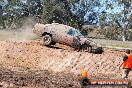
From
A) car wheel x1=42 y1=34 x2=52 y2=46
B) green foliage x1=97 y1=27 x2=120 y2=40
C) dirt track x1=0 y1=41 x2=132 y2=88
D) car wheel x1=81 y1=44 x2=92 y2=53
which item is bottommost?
green foliage x1=97 y1=27 x2=120 y2=40

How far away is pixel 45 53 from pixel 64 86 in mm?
10746

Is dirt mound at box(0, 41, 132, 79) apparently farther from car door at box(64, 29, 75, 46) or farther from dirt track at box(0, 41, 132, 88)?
car door at box(64, 29, 75, 46)

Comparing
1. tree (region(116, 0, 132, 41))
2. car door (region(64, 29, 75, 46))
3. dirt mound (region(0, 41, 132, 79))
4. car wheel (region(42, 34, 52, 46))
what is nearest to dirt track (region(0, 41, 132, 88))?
dirt mound (region(0, 41, 132, 79))

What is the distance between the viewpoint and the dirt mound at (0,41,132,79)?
80.6 ft

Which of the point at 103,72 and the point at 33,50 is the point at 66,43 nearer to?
the point at 33,50

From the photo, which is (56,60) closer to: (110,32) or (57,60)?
(57,60)

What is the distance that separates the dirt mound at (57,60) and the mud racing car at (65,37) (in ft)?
3.50

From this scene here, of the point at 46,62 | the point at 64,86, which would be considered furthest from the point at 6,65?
the point at 64,86

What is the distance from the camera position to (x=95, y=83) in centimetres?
1135

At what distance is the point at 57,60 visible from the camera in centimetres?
2598

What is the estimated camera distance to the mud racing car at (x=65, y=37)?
92.7ft

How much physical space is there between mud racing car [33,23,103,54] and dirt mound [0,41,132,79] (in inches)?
42.0

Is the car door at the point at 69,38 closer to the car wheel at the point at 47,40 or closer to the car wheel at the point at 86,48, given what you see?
the car wheel at the point at 86,48

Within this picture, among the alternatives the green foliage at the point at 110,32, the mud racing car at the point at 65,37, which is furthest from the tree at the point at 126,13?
the mud racing car at the point at 65,37
